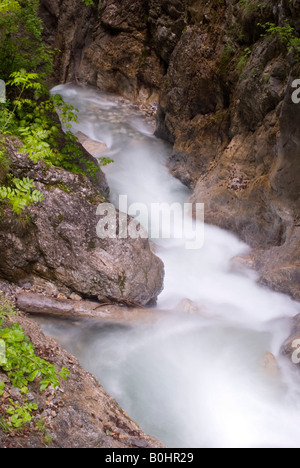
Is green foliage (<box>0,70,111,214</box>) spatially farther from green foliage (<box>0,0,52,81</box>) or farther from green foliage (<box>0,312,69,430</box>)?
green foliage (<box>0,312,69,430</box>)

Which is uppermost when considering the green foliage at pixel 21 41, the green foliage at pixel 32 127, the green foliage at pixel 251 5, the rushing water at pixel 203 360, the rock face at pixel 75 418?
the green foliage at pixel 251 5

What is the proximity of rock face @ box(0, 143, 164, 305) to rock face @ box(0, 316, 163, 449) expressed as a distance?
4.46 ft

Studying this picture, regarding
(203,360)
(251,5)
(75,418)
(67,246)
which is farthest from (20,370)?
(251,5)

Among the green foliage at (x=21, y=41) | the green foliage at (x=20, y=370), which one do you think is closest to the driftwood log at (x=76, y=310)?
the green foliage at (x=20, y=370)

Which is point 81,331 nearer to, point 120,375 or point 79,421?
point 120,375

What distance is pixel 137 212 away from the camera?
9617mm

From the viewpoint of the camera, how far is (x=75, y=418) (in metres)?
3.21

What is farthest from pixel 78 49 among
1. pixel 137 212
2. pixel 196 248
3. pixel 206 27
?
pixel 196 248

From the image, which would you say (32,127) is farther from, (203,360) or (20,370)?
(203,360)

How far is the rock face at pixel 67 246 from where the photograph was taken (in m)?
5.11

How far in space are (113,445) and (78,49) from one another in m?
17.7

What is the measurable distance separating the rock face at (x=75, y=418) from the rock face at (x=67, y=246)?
1359 millimetres

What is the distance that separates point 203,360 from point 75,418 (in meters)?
2.49

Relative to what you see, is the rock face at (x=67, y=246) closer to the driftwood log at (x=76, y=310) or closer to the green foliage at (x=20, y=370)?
the driftwood log at (x=76, y=310)
